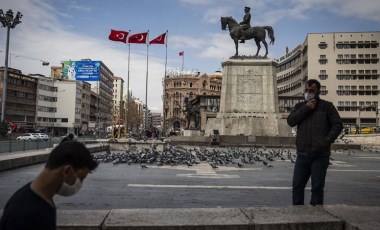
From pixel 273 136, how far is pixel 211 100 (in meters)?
68.3

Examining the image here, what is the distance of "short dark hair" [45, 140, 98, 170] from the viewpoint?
2.39 metres

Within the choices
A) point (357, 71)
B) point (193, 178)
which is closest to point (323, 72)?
point (357, 71)

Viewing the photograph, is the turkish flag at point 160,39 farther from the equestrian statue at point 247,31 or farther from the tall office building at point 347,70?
the tall office building at point 347,70

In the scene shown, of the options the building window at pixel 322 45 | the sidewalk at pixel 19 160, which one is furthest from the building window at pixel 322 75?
the sidewalk at pixel 19 160

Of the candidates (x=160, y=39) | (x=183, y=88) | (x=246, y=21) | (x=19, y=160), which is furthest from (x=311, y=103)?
(x=183, y=88)

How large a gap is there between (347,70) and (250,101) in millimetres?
63235

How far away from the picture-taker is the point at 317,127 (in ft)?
19.0

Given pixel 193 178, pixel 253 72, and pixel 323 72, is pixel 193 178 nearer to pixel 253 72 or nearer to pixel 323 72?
pixel 253 72

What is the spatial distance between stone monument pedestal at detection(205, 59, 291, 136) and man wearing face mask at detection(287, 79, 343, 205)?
3004 centimetres

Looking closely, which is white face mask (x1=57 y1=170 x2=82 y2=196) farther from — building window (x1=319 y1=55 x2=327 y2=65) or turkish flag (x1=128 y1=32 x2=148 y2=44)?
building window (x1=319 y1=55 x2=327 y2=65)

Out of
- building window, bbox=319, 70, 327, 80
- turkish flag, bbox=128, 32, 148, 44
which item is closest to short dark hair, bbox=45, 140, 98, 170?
turkish flag, bbox=128, 32, 148, 44

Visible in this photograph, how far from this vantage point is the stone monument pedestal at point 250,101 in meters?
36.0

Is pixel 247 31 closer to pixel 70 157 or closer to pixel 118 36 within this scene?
pixel 118 36

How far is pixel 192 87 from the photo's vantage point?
163 meters
